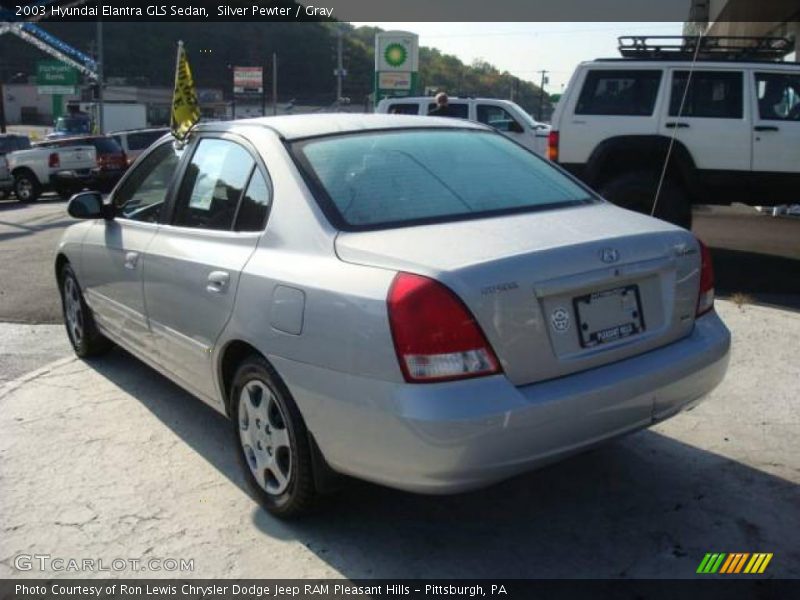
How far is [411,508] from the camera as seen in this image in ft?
11.3

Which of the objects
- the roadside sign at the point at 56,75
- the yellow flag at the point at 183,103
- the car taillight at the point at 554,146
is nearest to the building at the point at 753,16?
the car taillight at the point at 554,146

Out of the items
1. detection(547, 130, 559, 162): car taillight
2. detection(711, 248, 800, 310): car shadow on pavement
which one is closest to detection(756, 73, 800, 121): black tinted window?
detection(711, 248, 800, 310): car shadow on pavement

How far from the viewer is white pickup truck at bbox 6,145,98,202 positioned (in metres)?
20.5

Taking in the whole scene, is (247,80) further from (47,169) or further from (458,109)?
(458,109)

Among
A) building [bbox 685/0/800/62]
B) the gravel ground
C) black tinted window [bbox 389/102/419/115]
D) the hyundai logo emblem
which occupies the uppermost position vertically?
building [bbox 685/0/800/62]

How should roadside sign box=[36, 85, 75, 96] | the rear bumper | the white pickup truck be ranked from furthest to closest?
roadside sign box=[36, 85, 75, 96], the white pickup truck, the rear bumper

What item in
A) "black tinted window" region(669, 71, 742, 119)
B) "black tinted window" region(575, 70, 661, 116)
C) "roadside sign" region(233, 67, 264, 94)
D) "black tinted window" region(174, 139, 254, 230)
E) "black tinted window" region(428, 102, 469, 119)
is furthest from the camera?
"roadside sign" region(233, 67, 264, 94)

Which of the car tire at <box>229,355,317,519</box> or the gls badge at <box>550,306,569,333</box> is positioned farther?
the car tire at <box>229,355,317,519</box>

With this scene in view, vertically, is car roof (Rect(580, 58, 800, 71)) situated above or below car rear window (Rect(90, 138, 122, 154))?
above

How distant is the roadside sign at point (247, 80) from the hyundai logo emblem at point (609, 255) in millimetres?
79918

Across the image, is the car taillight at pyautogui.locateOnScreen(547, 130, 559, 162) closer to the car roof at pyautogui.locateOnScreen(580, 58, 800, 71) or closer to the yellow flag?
the car roof at pyautogui.locateOnScreen(580, 58, 800, 71)

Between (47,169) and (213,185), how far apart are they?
18.8 metres

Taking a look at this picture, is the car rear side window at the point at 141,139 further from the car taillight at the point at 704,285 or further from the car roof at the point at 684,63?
the car taillight at the point at 704,285

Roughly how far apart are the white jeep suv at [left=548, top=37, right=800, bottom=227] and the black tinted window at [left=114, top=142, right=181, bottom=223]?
5.26 m
